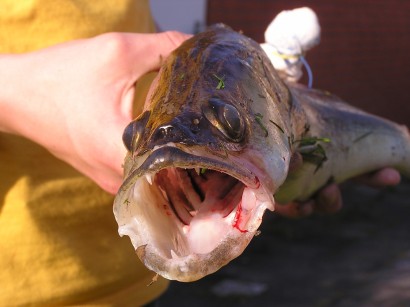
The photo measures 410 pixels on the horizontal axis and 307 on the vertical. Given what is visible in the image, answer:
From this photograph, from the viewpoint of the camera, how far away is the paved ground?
6242 mm

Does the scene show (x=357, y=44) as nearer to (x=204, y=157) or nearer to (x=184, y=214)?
(x=184, y=214)

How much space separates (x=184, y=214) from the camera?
181 centimetres

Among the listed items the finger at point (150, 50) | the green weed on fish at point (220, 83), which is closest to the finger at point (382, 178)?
the finger at point (150, 50)

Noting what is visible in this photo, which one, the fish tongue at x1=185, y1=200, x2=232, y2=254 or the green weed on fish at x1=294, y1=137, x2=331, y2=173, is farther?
the green weed on fish at x1=294, y1=137, x2=331, y2=173

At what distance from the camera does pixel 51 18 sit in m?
2.40

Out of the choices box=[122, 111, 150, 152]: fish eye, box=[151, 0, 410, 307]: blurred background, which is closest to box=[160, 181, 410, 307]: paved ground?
box=[151, 0, 410, 307]: blurred background

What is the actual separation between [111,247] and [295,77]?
41.8 inches

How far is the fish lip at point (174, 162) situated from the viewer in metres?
1.57

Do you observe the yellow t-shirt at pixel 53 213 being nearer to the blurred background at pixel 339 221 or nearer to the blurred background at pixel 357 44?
the blurred background at pixel 339 221

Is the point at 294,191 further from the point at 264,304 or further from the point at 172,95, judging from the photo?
the point at 264,304

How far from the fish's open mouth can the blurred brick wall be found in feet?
23.2

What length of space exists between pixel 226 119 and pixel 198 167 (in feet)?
0.62

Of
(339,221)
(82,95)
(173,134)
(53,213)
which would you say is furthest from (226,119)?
(339,221)

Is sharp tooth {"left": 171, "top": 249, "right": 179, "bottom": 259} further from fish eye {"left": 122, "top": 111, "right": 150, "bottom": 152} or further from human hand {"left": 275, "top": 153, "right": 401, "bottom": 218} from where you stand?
human hand {"left": 275, "top": 153, "right": 401, "bottom": 218}
